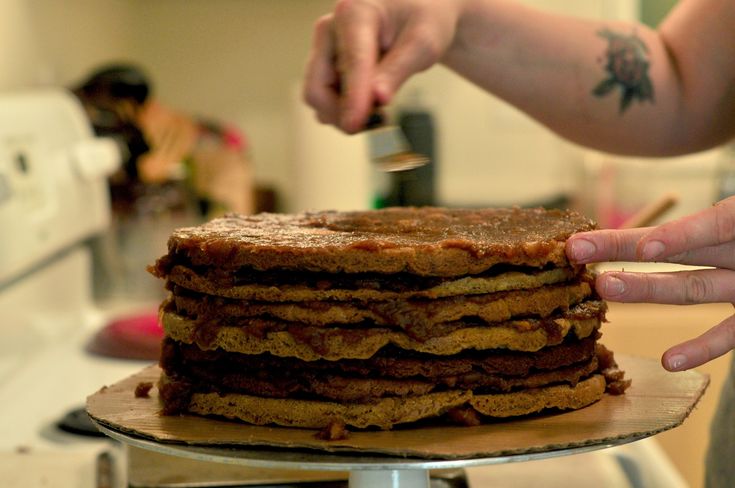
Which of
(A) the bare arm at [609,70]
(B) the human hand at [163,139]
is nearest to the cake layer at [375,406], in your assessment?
(A) the bare arm at [609,70]

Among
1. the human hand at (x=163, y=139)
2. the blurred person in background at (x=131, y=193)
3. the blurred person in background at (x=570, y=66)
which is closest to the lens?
the blurred person in background at (x=570, y=66)

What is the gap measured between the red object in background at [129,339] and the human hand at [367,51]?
60 cm

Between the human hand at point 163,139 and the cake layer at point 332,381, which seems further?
the human hand at point 163,139

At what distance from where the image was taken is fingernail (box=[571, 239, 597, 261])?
0.79m

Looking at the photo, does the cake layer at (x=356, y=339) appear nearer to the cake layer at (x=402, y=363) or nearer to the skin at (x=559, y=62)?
the cake layer at (x=402, y=363)

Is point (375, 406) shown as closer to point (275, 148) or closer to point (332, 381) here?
A: point (332, 381)

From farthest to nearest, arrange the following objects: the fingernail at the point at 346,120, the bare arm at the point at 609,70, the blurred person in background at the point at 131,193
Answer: the blurred person in background at the point at 131,193
the bare arm at the point at 609,70
the fingernail at the point at 346,120

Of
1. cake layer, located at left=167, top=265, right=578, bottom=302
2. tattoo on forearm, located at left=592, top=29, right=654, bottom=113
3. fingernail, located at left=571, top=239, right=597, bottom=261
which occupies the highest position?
tattoo on forearm, located at left=592, top=29, right=654, bottom=113

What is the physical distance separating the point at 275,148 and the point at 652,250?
233cm

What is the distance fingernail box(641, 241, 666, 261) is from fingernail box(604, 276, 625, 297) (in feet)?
0.10

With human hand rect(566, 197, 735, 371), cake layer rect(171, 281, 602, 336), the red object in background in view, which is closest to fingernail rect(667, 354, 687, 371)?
human hand rect(566, 197, 735, 371)

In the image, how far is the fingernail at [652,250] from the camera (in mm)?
764

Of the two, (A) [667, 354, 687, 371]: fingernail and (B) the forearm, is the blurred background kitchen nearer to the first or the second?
(B) the forearm

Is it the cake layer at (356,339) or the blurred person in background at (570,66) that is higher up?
the blurred person in background at (570,66)
